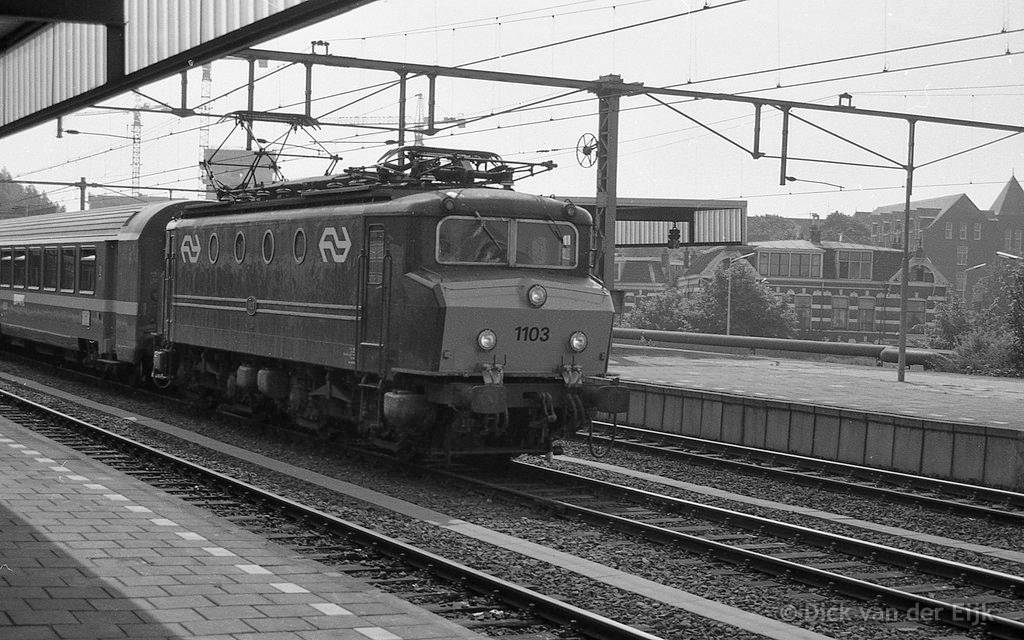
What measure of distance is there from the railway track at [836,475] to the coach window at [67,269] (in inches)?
527

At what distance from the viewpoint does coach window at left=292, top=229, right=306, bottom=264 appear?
17000 mm

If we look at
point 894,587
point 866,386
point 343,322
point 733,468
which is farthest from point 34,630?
point 866,386

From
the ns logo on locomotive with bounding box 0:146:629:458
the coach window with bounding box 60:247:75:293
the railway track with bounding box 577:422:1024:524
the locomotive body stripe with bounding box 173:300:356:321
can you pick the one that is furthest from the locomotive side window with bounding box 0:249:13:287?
the railway track with bounding box 577:422:1024:524

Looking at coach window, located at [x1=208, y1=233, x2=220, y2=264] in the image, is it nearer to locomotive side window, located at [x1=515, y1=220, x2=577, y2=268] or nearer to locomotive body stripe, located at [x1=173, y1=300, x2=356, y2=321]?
locomotive body stripe, located at [x1=173, y1=300, x2=356, y2=321]

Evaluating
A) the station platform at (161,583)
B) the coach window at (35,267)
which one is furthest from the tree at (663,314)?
the station platform at (161,583)

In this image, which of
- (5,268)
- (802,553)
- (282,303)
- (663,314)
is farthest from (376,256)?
(663,314)

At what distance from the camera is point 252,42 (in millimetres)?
10078

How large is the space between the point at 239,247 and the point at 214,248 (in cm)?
119

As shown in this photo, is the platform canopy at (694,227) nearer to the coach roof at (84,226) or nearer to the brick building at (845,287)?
the coach roof at (84,226)

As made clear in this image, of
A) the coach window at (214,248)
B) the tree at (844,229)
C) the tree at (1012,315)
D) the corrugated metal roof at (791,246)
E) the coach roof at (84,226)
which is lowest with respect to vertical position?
the tree at (1012,315)

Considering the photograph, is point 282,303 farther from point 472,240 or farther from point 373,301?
point 472,240

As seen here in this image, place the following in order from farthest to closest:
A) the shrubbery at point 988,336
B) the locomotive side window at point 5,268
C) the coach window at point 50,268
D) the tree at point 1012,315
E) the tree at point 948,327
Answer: the tree at point 948,327, the tree at point 1012,315, the shrubbery at point 988,336, the locomotive side window at point 5,268, the coach window at point 50,268

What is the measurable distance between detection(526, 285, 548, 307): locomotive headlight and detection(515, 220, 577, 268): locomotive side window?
0.61 m

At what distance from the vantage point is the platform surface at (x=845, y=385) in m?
23.0
